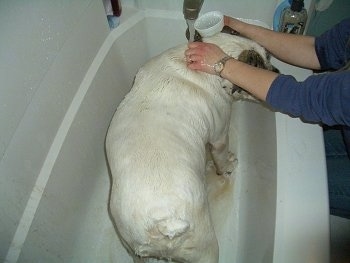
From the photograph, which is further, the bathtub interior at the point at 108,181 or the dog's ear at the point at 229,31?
the dog's ear at the point at 229,31

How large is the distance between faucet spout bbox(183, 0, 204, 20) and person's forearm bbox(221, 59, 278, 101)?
0.74 meters

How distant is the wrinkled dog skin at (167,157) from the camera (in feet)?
3.50

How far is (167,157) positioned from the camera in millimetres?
1132

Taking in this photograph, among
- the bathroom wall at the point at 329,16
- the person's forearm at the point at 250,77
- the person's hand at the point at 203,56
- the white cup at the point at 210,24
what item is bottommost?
the bathroom wall at the point at 329,16

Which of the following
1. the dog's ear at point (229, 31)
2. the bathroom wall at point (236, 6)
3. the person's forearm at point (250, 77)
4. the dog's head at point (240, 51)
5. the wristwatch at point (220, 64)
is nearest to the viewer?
the person's forearm at point (250, 77)

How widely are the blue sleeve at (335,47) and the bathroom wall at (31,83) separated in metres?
1.25

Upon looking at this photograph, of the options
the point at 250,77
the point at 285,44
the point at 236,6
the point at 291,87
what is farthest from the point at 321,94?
the point at 236,6

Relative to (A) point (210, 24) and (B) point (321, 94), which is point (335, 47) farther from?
(A) point (210, 24)

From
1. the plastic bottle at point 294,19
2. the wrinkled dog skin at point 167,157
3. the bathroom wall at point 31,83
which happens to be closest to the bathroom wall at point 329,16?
the plastic bottle at point 294,19

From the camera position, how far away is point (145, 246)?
1148mm

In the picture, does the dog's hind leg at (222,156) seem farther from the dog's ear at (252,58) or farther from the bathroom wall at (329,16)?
the bathroom wall at (329,16)

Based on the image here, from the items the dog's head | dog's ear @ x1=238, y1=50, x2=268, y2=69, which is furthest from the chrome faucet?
dog's ear @ x1=238, y1=50, x2=268, y2=69

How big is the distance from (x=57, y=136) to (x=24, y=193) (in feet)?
1.07

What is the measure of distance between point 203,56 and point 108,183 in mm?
998
